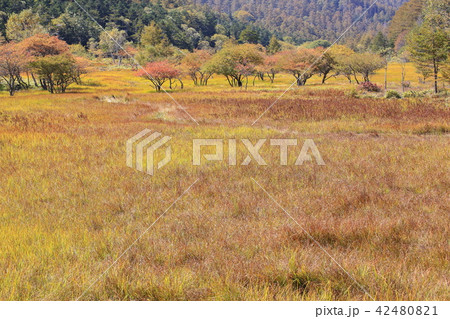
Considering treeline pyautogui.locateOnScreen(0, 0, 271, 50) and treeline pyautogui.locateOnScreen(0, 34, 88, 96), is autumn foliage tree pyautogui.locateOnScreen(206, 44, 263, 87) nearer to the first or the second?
treeline pyautogui.locateOnScreen(0, 34, 88, 96)

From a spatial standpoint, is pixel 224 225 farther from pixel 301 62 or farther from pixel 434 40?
pixel 301 62

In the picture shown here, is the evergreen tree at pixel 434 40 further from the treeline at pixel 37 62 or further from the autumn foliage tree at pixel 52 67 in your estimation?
the treeline at pixel 37 62

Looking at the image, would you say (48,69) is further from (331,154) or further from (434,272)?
(434,272)

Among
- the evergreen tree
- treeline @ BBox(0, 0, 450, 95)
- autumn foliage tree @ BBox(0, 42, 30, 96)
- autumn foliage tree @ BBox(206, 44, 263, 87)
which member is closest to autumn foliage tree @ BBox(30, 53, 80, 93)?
treeline @ BBox(0, 0, 450, 95)

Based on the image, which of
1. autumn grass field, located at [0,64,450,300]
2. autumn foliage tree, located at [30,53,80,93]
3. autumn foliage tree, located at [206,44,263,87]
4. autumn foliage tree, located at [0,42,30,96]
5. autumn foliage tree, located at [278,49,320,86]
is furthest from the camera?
autumn foliage tree, located at [206,44,263,87]

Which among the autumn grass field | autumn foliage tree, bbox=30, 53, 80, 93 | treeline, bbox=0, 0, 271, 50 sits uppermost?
treeline, bbox=0, 0, 271, 50

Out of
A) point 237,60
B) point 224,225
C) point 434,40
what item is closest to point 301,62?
point 237,60

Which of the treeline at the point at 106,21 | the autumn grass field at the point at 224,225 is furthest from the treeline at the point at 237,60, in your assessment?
the treeline at the point at 106,21

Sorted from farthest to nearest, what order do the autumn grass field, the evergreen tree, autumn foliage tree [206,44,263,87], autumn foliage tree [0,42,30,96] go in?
autumn foliage tree [206,44,263,87]
the evergreen tree
autumn foliage tree [0,42,30,96]
the autumn grass field
